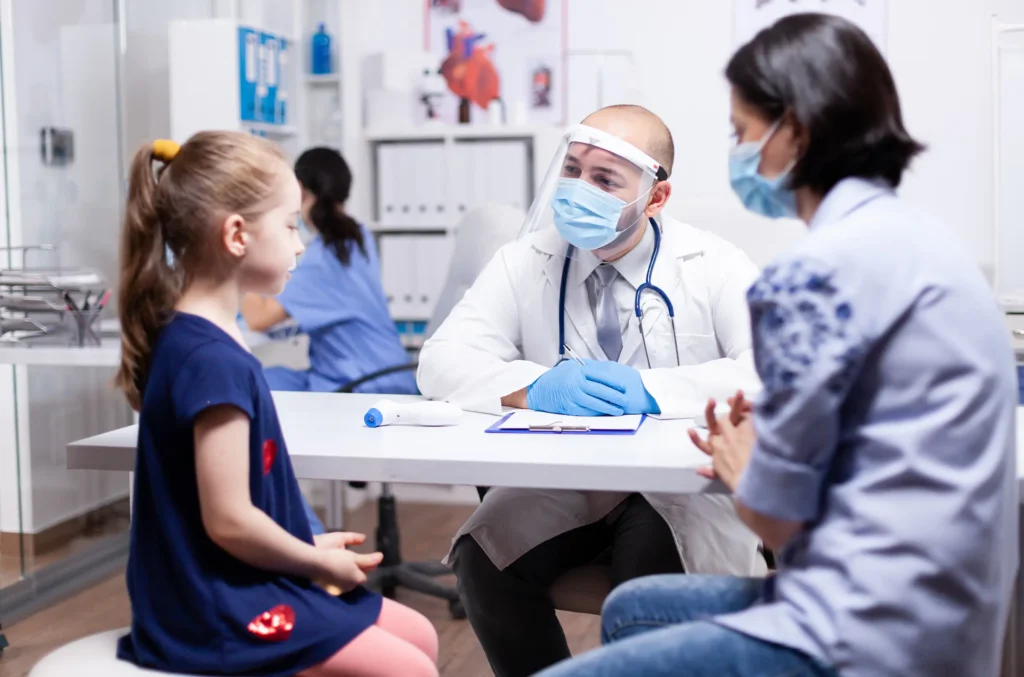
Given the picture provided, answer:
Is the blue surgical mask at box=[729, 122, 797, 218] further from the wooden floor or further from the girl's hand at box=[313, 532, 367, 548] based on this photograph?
the wooden floor

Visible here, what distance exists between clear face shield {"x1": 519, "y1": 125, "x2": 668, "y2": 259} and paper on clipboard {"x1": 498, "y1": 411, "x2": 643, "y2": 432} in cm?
38

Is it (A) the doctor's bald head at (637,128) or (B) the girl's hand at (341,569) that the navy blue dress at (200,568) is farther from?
(A) the doctor's bald head at (637,128)

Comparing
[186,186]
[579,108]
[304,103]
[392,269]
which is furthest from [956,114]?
[186,186]

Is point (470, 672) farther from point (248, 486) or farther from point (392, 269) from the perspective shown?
point (392, 269)

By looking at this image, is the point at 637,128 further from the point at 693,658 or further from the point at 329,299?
the point at 329,299

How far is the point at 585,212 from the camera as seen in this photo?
6.22ft

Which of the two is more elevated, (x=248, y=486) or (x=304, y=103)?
(x=304, y=103)

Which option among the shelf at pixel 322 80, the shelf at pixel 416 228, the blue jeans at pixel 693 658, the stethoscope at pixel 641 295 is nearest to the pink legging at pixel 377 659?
the blue jeans at pixel 693 658

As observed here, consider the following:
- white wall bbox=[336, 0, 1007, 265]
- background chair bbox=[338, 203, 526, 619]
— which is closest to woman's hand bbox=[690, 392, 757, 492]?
background chair bbox=[338, 203, 526, 619]

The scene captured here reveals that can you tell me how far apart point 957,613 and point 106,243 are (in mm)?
3128

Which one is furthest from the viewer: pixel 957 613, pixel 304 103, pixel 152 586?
pixel 304 103

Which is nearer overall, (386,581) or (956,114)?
(386,581)

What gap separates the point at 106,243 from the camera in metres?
3.53

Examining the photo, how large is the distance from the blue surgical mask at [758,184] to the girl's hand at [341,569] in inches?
25.1
